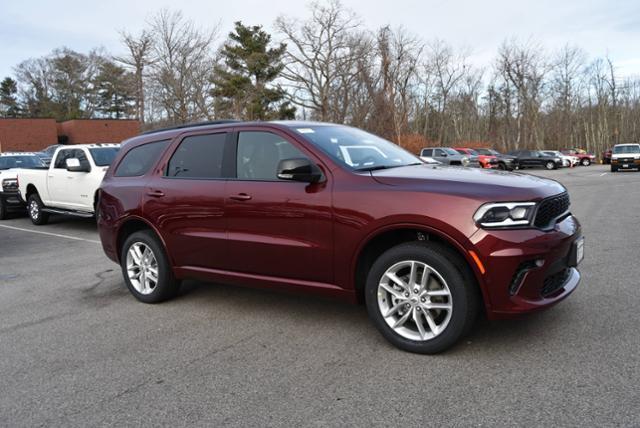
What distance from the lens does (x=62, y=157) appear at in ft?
36.6

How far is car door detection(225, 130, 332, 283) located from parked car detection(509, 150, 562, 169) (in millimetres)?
36561

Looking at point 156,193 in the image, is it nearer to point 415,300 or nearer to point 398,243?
point 398,243

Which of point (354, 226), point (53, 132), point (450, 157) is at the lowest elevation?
point (354, 226)

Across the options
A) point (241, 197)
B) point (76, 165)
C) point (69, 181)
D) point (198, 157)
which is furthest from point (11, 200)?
point (241, 197)

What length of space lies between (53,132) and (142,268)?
49647mm

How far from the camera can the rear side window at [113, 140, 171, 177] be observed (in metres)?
5.30

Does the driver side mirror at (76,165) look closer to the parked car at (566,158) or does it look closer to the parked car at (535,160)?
the parked car at (535,160)

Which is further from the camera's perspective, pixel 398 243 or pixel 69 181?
pixel 69 181

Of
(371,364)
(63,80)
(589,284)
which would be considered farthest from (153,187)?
(63,80)

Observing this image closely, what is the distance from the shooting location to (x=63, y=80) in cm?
6812

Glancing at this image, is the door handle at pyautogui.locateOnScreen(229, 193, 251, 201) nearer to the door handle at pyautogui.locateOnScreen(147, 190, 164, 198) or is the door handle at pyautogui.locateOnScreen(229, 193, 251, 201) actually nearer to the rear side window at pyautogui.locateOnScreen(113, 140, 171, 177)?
the door handle at pyautogui.locateOnScreen(147, 190, 164, 198)

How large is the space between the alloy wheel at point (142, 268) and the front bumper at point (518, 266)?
10.9 feet

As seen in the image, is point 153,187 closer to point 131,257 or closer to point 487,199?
point 131,257

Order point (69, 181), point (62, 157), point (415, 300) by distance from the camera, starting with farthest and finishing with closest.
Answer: point (62, 157) < point (69, 181) < point (415, 300)
